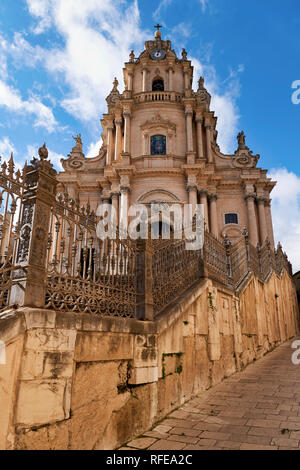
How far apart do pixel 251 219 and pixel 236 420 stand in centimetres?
1891

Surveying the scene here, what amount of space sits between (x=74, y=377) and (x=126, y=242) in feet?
7.02

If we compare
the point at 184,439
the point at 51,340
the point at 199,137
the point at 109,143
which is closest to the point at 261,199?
the point at 199,137

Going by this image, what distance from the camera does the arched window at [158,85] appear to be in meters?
27.3

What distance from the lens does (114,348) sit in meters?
3.82

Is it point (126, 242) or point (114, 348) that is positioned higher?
point (126, 242)

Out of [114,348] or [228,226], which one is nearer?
[114,348]

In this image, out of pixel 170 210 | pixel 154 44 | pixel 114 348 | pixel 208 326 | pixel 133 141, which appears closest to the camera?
pixel 114 348

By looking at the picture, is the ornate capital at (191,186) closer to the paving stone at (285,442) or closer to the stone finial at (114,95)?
the stone finial at (114,95)

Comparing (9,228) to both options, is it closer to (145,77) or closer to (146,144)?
(146,144)

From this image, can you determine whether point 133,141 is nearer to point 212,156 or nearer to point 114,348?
point 212,156

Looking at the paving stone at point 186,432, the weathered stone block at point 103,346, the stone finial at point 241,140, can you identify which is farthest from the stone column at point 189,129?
the paving stone at point 186,432
